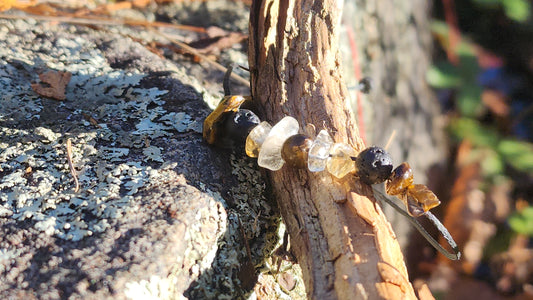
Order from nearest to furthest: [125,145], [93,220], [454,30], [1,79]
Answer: [93,220] → [125,145] → [1,79] → [454,30]

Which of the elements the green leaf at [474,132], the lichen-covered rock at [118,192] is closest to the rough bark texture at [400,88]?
the green leaf at [474,132]

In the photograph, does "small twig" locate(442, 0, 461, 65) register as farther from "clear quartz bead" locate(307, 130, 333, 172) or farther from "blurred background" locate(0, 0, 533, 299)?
"clear quartz bead" locate(307, 130, 333, 172)

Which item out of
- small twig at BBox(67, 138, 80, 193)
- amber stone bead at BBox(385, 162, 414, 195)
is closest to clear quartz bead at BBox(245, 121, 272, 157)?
amber stone bead at BBox(385, 162, 414, 195)

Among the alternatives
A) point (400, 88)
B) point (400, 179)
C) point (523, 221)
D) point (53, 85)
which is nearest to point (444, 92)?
point (400, 88)

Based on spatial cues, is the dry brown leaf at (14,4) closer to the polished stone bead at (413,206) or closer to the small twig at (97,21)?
the small twig at (97,21)

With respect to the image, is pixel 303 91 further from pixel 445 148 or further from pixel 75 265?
pixel 445 148

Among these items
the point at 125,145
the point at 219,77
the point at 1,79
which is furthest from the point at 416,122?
the point at 1,79

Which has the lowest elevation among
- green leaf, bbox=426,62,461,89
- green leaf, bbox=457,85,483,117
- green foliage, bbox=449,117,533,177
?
green foliage, bbox=449,117,533,177
